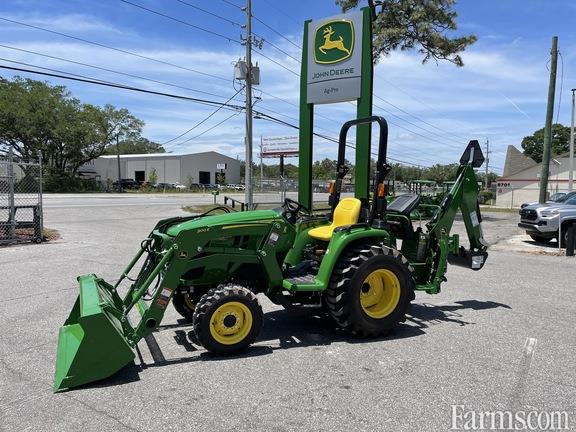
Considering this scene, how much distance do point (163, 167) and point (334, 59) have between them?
72.6 m

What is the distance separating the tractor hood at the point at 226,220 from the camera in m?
4.87

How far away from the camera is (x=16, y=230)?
1330 centimetres

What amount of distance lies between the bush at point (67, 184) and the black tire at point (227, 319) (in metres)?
54.8

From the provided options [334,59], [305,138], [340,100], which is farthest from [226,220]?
[334,59]

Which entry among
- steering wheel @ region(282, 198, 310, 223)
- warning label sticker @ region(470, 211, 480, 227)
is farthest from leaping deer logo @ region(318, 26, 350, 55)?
steering wheel @ region(282, 198, 310, 223)

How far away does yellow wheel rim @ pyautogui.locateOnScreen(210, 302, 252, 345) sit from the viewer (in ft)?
15.3

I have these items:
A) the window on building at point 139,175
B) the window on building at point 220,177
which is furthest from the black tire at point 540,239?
the window on building at point 139,175

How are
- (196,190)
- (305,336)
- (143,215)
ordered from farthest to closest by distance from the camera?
(196,190) → (143,215) → (305,336)

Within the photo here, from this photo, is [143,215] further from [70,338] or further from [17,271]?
[70,338]

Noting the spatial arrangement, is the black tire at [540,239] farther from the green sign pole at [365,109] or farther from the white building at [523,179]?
the white building at [523,179]

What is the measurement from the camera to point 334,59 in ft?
43.7

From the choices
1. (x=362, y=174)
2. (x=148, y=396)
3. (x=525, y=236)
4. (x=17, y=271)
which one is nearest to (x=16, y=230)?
(x=17, y=271)

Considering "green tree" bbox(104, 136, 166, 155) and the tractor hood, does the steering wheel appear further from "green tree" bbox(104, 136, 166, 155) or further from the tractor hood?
"green tree" bbox(104, 136, 166, 155)

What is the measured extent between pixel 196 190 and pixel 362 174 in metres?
54.8
